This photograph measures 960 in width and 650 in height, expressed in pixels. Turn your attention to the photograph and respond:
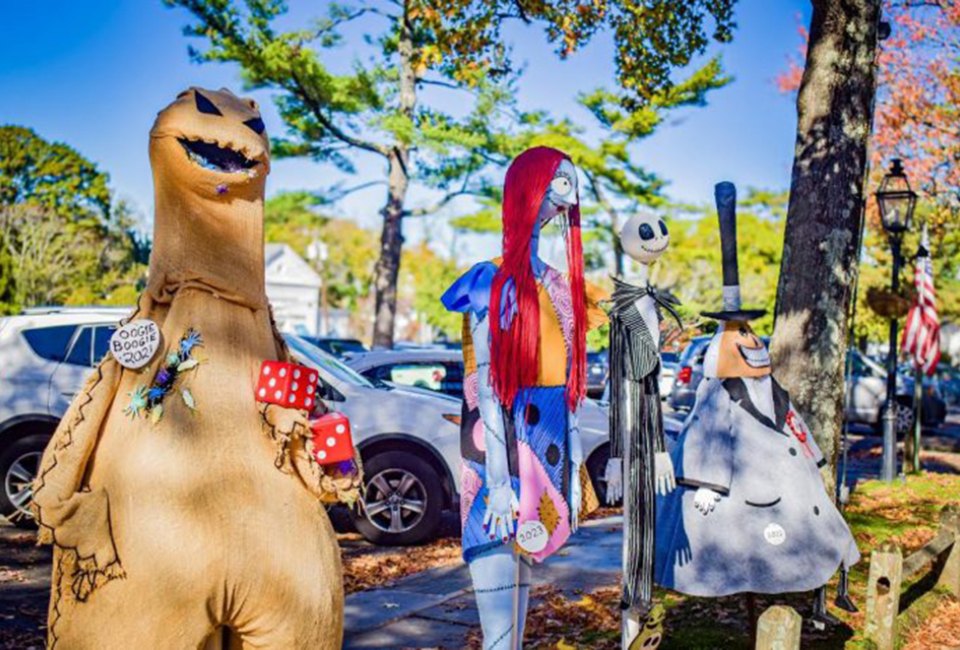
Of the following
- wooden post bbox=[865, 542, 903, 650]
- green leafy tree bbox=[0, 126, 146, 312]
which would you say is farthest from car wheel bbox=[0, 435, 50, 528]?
green leafy tree bbox=[0, 126, 146, 312]

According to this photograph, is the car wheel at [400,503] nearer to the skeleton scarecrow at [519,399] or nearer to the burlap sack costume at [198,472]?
the skeleton scarecrow at [519,399]

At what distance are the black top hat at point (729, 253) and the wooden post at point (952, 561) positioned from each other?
289 centimetres

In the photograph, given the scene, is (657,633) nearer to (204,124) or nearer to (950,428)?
(204,124)

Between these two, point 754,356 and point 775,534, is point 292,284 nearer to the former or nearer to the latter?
point 754,356

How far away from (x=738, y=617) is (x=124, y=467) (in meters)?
4.12

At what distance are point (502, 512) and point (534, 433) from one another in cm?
33

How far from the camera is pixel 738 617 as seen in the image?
5.82 metres

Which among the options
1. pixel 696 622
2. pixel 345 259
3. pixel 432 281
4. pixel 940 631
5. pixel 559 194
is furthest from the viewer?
pixel 345 259

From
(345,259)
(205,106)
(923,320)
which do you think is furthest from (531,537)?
(345,259)

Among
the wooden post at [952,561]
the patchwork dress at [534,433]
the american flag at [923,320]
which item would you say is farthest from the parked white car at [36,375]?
the american flag at [923,320]

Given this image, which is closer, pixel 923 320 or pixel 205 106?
pixel 205 106

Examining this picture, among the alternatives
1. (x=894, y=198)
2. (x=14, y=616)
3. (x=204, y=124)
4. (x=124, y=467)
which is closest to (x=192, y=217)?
(x=204, y=124)

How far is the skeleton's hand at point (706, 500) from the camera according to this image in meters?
4.50

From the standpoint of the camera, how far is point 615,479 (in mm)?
4133
